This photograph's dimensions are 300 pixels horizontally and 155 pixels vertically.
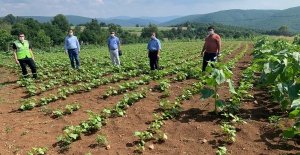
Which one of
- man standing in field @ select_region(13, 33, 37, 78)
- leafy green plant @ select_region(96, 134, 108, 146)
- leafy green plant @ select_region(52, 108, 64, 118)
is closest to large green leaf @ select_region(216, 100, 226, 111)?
leafy green plant @ select_region(96, 134, 108, 146)

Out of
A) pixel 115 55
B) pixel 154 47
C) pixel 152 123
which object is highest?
pixel 154 47

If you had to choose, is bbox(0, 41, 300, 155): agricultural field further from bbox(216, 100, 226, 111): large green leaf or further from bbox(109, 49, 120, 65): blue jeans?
bbox(109, 49, 120, 65): blue jeans

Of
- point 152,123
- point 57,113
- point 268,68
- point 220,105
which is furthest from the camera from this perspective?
point 57,113

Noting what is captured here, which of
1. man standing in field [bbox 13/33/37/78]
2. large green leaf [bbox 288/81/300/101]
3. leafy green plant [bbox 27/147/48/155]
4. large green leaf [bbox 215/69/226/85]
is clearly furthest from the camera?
man standing in field [bbox 13/33/37/78]

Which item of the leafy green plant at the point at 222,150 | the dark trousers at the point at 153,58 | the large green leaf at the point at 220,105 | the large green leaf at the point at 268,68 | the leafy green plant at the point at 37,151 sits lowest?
the leafy green plant at the point at 222,150

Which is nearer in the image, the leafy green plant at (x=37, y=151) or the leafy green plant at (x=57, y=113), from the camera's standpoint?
the leafy green plant at (x=37, y=151)

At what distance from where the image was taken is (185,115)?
18.9 ft

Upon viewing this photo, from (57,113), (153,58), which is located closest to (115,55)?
(153,58)

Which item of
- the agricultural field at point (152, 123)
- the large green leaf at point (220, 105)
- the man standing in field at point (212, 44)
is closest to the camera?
the agricultural field at point (152, 123)

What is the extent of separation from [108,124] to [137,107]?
113cm

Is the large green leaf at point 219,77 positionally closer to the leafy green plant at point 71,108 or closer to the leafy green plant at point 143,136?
the leafy green plant at point 143,136

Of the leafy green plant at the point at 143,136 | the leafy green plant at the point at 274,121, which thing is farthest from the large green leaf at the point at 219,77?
the leafy green plant at the point at 143,136

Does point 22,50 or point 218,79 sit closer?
point 218,79

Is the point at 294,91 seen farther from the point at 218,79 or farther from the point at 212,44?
the point at 212,44
